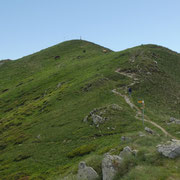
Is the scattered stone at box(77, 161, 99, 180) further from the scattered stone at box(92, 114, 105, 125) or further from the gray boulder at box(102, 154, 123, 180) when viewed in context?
the scattered stone at box(92, 114, 105, 125)

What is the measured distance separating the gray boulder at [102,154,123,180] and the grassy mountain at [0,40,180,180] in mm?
678

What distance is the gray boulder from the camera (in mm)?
16781

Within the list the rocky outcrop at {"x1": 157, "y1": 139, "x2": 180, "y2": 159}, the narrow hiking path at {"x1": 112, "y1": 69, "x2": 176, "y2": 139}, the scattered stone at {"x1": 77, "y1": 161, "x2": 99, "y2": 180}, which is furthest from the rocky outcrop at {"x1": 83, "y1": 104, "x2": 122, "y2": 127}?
the rocky outcrop at {"x1": 157, "y1": 139, "x2": 180, "y2": 159}

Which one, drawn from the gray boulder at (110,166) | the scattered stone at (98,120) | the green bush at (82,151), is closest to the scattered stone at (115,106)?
the scattered stone at (98,120)

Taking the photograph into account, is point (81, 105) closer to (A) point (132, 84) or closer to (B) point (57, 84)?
(A) point (132, 84)

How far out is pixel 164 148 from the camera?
55.7 feet

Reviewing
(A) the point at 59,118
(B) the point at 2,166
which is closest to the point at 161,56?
(A) the point at 59,118

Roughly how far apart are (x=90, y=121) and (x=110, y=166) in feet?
77.4

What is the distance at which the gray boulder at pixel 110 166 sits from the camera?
1678 cm

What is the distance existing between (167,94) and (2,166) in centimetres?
4018

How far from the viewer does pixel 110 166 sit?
673 inches

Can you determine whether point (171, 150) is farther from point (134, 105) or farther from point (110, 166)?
point (134, 105)

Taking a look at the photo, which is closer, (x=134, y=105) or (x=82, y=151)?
(x=82, y=151)

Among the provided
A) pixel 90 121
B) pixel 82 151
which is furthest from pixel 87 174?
pixel 90 121
